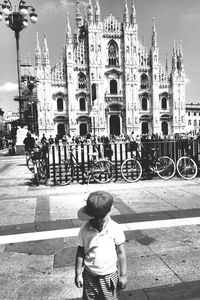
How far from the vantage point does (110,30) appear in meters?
55.4

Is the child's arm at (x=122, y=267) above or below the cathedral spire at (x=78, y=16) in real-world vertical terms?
below

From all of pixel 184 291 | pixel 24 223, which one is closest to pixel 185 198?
pixel 24 223

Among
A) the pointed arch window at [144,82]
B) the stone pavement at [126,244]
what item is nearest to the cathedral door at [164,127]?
the pointed arch window at [144,82]

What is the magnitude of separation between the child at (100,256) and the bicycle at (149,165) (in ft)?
24.2

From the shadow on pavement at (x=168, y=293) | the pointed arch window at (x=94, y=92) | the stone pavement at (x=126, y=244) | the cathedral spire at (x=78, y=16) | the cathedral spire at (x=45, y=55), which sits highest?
the cathedral spire at (x=78, y=16)

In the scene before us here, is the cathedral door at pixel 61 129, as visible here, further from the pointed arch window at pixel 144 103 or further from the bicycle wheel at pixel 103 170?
the bicycle wheel at pixel 103 170

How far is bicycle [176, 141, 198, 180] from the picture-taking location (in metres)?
9.67

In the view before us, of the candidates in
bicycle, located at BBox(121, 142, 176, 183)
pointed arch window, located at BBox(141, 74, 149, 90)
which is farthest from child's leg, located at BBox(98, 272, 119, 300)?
pointed arch window, located at BBox(141, 74, 149, 90)

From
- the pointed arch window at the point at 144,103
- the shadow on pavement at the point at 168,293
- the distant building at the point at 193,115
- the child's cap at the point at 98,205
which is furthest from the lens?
the distant building at the point at 193,115

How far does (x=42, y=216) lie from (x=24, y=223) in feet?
1.59

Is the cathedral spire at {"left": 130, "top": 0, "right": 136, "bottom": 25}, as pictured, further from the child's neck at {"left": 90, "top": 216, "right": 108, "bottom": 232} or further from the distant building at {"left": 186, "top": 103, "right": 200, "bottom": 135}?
the child's neck at {"left": 90, "top": 216, "right": 108, "bottom": 232}

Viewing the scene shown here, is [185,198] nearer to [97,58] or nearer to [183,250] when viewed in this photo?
[183,250]

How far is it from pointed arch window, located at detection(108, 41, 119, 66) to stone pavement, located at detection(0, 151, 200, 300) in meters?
50.6

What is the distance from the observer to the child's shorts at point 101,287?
2240 millimetres
